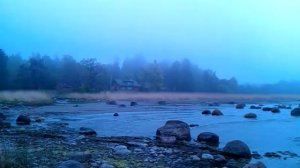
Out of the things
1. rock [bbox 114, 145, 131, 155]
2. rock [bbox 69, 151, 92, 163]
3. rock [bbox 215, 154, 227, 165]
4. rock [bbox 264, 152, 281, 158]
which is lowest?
rock [bbox 264, 152, 281, 158]

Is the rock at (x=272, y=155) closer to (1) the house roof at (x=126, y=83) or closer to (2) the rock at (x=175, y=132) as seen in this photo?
(2) the rock at (x=175, y=132)

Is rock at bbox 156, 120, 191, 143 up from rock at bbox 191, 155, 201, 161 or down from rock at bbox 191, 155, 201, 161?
up

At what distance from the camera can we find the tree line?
228 ft

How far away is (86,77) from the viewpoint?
272ft

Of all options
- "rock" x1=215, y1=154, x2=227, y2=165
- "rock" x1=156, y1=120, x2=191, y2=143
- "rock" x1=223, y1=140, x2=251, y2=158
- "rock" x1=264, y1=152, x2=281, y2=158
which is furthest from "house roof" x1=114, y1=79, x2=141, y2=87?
"rock" x1=215, y1=154, x2=227, y2=165

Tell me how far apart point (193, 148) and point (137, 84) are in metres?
82.6

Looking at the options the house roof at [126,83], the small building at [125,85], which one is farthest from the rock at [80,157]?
the house roof at [126,83]

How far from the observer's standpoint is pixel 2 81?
64.0 meters

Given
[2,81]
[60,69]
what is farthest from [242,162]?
[60,69]

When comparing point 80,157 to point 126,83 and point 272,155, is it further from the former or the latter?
point 126,83

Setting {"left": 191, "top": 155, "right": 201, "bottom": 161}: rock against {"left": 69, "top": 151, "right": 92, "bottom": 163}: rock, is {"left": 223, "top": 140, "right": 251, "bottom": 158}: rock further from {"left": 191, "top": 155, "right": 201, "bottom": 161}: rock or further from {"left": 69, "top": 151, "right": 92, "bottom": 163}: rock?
{"left": 69, "top": 151, "right": 92, "bottom": 163}: rock

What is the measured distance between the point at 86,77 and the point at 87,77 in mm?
356

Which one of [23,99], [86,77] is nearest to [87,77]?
[86,77]

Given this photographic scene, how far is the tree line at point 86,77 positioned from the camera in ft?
228
